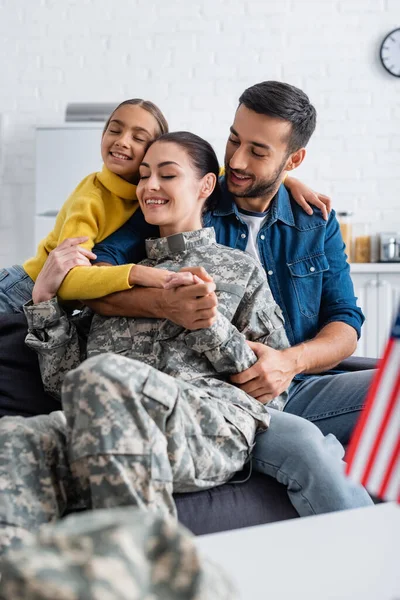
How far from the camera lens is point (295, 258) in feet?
7.61

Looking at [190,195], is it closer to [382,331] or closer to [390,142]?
[382,331]

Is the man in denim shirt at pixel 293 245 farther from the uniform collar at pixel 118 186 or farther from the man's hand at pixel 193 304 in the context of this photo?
the man's hand at pixel 193 304

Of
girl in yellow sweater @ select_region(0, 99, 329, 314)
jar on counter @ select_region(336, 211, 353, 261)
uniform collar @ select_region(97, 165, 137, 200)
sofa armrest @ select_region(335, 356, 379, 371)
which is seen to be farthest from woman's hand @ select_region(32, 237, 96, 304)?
jar on counter @ select_region(336, 211, 353, 261)

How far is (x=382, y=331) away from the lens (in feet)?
15.8

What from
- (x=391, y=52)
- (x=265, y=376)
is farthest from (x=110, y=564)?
(x=391, y=52)

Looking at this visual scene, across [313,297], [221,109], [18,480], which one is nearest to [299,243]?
[313,297]

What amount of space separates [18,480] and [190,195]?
1.00 meters

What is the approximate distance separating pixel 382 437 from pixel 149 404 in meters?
0.49

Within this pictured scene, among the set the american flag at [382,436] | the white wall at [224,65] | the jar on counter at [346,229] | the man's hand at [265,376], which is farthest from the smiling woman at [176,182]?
the white wall at [224,65]

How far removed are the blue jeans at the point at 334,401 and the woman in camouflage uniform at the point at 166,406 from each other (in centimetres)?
12

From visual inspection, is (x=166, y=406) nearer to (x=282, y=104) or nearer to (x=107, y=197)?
(x=107, y=197)

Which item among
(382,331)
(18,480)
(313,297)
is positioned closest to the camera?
(18,480)

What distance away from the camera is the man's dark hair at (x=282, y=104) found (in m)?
2.30

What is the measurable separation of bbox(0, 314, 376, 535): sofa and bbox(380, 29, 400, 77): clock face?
4139 millimetres
